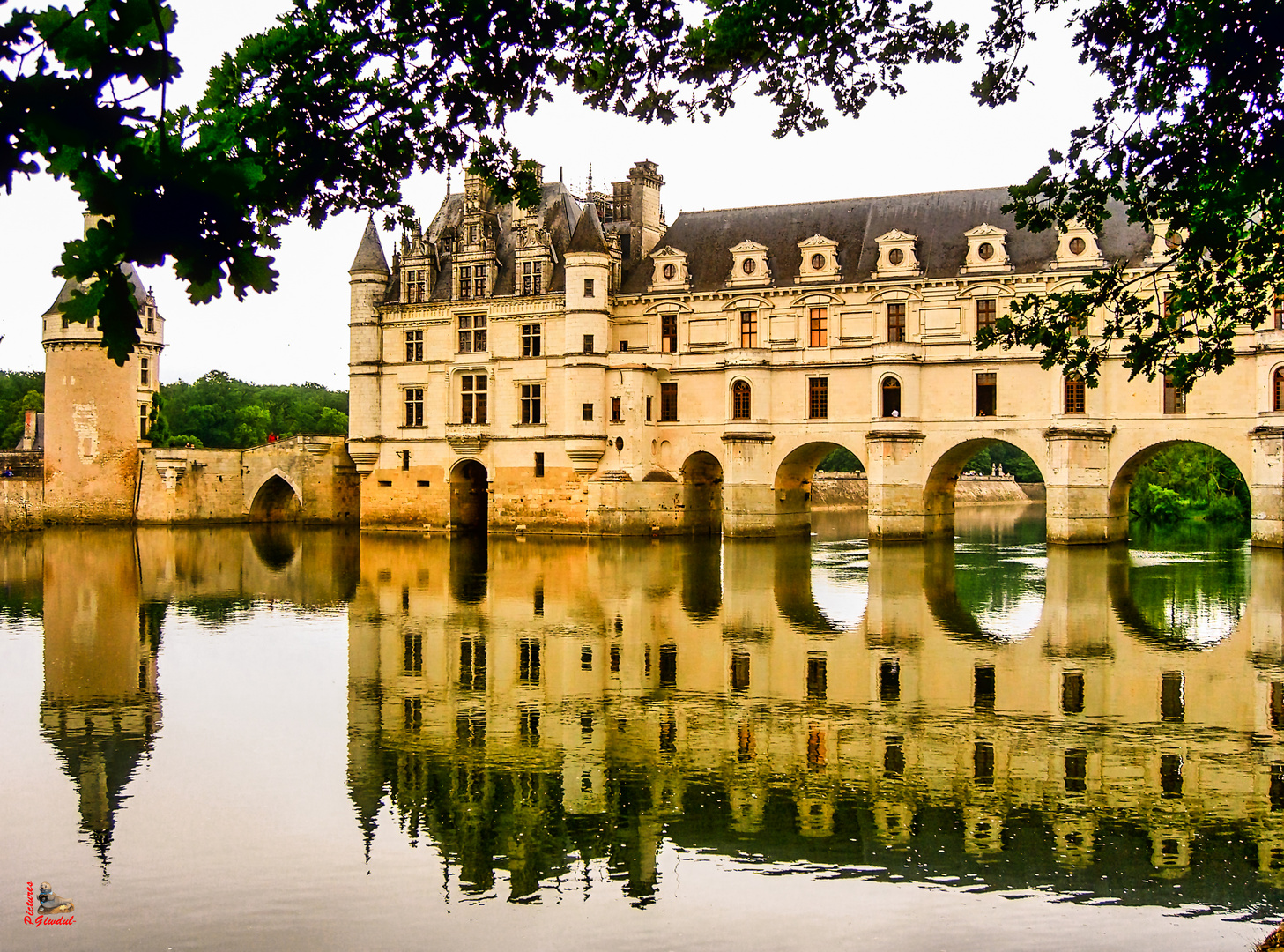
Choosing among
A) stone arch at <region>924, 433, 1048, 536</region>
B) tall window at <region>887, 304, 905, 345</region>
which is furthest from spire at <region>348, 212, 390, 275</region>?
stone arch at <region>924, 433, 1048, 536</region>

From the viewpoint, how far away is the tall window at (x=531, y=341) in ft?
157

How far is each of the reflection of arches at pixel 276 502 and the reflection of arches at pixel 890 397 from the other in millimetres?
27444

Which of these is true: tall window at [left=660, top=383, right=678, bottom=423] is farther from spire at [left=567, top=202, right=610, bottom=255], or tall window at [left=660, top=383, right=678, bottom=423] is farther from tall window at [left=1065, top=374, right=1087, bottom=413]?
tall window at [left=1065, top=374, right=1087, bottom=413]

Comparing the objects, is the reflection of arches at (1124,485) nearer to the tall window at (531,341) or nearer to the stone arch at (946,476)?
the stone arch at (946,476)

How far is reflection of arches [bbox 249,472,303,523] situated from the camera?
191 ft

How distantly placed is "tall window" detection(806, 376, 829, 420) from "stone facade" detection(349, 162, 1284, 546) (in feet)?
0.23

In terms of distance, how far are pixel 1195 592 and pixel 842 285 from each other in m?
19.4

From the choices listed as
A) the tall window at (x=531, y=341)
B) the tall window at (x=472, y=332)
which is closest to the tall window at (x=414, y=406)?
the tall window at (x=472, y=332)

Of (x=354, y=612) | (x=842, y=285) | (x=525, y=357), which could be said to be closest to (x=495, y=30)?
(x=354, y=612)

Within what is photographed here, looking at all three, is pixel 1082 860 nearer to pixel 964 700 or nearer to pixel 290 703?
pixel 964 700

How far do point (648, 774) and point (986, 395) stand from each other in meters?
32.6

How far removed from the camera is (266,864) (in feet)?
→ 32.4

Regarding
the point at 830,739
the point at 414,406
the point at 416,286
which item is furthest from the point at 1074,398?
Answer: the point at 830,739

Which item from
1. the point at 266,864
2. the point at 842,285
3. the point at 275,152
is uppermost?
the point at 842,285
